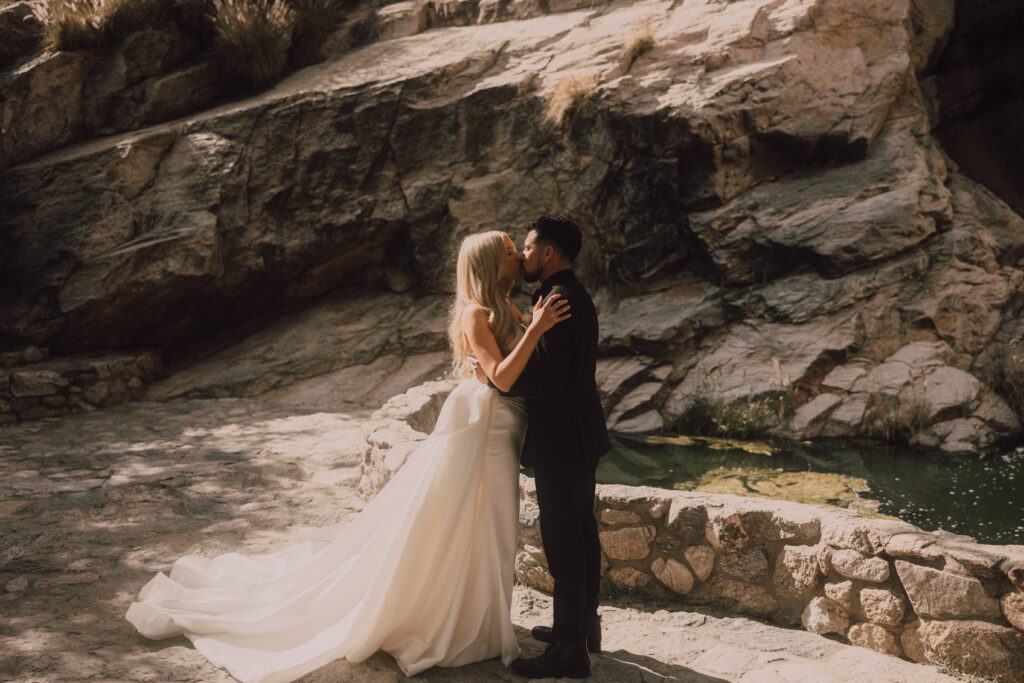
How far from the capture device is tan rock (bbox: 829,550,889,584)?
3197 mm

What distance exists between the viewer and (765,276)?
866 cm

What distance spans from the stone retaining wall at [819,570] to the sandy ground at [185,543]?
116mm

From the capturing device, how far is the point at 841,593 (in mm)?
3336

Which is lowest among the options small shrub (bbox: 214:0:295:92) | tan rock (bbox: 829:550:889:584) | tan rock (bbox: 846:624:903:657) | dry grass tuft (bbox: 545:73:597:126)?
tan rock (bbox: 846:624:903:657)

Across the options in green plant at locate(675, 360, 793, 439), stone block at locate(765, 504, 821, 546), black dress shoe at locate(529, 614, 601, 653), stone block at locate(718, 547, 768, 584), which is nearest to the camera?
black dress shoe at locate(529, 614, 601, 653)

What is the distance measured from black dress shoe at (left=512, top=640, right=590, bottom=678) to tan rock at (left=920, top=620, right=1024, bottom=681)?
4.75 feet

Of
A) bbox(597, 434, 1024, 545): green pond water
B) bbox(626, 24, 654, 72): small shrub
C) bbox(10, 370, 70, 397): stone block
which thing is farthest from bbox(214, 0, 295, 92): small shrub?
bbox(597, 434, 1024, 545): green pond water

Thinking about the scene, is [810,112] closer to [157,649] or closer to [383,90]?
[383,90]

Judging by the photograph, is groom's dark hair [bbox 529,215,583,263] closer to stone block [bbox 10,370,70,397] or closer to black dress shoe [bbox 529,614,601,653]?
black dress shoe [bbox 529,614,601,653]

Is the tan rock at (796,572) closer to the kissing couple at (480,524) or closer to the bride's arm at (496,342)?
the kissing couple at (480,524)

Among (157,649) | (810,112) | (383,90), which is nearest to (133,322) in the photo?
(383,90)

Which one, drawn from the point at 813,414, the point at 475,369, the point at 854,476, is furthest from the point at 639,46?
the point at 475,369

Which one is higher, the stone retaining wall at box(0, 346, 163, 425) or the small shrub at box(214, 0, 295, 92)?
the small shrub at box(214, 0, 295, 92)

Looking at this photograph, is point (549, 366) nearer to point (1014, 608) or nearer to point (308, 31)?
point (1014, 608)
